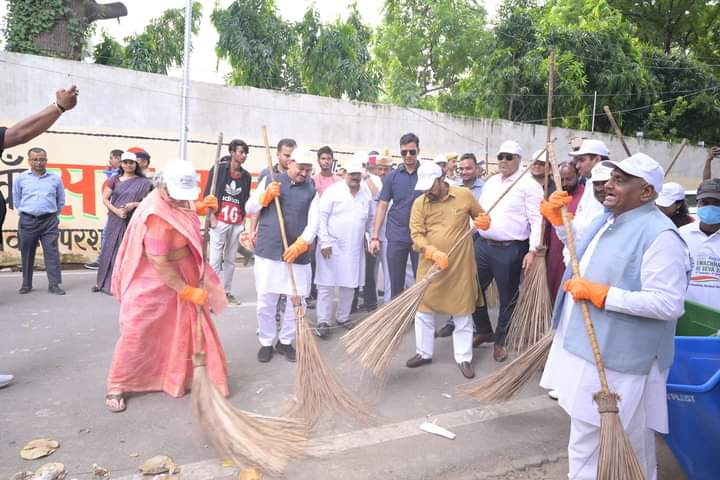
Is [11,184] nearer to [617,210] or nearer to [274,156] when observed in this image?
[274,156]

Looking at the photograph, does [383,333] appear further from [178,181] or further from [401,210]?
[401,210]

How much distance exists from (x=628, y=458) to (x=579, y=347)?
0.47m

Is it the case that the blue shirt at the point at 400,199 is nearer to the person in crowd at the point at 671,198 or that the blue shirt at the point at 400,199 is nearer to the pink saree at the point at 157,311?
the person in crowd at the point at 671,198

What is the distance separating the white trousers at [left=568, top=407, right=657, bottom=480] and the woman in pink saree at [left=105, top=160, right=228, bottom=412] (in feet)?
7.09

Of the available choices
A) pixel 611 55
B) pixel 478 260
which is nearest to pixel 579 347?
pixel 478 260

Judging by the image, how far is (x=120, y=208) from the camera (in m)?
6.00

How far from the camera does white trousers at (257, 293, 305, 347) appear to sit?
4211mm

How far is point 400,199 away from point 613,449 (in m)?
3.45

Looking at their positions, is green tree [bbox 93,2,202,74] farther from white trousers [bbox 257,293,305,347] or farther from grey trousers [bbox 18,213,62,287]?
white trousers [bbox 257,293,305,347]

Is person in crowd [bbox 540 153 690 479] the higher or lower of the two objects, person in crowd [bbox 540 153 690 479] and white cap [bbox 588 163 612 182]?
the lower

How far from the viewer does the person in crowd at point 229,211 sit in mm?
5750

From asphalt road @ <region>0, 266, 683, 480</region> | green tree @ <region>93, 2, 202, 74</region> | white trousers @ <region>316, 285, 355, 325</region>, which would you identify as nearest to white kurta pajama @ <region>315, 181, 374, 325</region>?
white trousers @ <region>316, 285, 355, 325</region>

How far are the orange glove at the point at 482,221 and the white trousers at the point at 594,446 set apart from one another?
1905 mm

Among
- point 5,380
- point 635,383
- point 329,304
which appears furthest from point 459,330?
point 5,380
